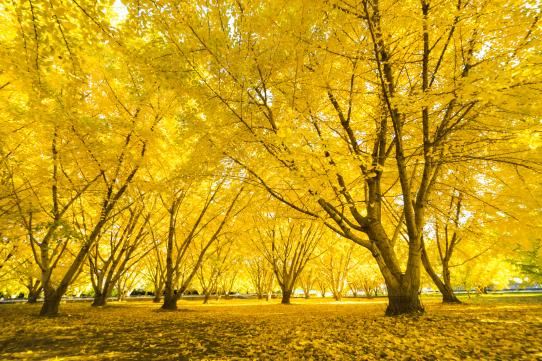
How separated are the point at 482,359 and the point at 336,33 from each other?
6.14 m

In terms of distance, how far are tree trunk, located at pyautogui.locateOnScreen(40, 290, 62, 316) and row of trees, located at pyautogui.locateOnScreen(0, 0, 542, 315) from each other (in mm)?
70

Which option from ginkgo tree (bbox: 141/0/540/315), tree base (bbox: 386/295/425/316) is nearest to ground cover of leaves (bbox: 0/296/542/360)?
tree base (bbox: 386/295/425/316)

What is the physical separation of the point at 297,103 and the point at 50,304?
1112cm

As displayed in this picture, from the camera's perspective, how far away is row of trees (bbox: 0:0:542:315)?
5.44 m

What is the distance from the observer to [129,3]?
5098mm

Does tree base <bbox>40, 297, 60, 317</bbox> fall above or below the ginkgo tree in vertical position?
Answer: below

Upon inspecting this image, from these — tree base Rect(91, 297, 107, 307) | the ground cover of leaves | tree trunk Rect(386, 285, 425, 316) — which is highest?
tree trunk Rect(386, 285, 425, 316)

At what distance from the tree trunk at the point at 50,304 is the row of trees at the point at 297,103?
0.07m

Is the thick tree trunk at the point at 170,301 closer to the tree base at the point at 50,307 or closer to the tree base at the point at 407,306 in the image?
the tree base at the point at 50,307

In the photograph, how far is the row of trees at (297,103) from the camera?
17.8 ft

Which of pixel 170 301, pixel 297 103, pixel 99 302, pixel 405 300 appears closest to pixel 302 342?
pixel 405 300

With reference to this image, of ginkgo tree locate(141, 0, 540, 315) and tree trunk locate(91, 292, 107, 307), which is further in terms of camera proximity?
tree trunk locate(91, 292, 107, 307)

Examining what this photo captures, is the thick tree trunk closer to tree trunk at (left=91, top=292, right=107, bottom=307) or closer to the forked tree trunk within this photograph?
tree trunk at (left=91, top=292, right=107, bottom=307)

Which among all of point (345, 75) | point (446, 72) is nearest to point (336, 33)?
point (345, 75)
